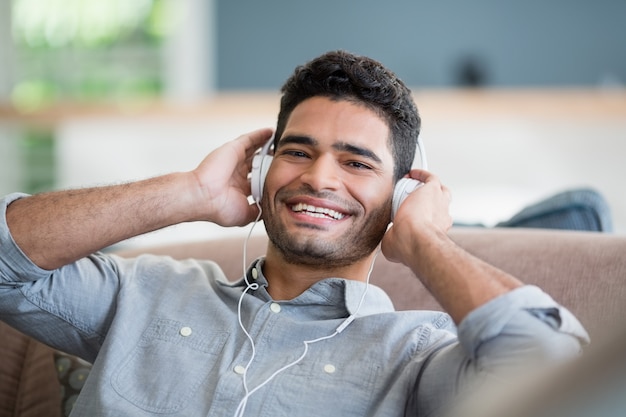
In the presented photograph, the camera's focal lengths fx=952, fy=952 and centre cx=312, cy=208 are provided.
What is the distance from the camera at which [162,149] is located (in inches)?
211

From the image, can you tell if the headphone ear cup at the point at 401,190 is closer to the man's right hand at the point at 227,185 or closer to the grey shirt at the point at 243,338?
the grey shirt at the point at 243,338

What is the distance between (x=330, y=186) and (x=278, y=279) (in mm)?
204

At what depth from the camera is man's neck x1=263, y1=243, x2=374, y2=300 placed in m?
1.66

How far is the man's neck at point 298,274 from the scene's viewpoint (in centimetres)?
166

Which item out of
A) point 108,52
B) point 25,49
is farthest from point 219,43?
point 25,49

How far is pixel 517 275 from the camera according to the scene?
5.68 ft

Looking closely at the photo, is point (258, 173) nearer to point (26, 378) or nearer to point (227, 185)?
point (227, 185)

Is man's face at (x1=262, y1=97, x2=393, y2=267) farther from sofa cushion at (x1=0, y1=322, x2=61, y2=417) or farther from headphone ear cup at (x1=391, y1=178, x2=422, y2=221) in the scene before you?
sofa cushion at (x1=0, y1=322, x2=61, y2=417)

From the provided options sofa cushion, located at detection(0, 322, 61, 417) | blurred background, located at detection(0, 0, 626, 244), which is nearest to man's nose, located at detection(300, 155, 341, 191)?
sofa cushion, located at detection(0, 322, 61, 417)

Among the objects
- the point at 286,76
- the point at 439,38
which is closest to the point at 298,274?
the point at 439,38

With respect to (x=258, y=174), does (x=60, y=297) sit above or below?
below

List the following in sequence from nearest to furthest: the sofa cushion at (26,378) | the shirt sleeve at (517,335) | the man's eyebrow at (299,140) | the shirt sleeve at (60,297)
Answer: the shirt sleeve at (517,335) < the shirt sleeve at (60,297) < the man's eyebrow at (299,140) < the sofa cushion at (26,378)

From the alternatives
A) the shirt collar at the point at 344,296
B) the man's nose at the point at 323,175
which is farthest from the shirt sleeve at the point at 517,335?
the man's nose at the point at 323,175

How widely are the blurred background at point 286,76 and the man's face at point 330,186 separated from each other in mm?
2045
